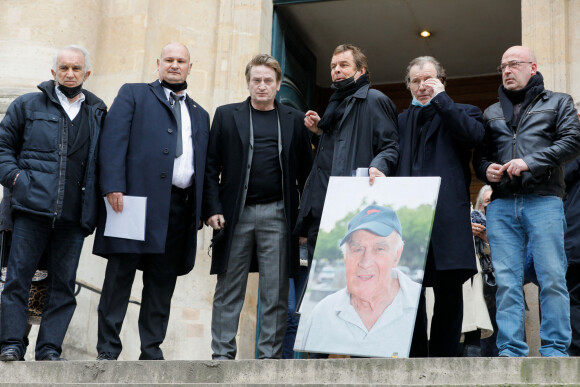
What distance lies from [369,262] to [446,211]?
2.20 ft

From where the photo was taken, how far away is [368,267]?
5590 mm

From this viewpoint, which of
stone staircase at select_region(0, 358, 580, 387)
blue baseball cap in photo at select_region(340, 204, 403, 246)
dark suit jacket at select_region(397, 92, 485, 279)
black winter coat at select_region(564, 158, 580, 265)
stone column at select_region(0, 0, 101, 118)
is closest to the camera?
stone staircase at select_region(0, 358, 580, 387)

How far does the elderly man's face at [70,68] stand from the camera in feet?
20.9

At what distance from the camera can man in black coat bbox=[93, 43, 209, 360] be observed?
6129 mm

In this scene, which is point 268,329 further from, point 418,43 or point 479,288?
point 418,43

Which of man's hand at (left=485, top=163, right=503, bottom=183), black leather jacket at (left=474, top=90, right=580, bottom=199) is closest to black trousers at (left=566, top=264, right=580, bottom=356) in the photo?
black leather jacket at (left=474, top=90, right=580, bottom=199)

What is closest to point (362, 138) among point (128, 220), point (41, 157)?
point (128, 220)

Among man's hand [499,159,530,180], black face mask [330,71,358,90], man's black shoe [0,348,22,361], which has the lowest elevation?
man's black shoe [0,348,22,361]

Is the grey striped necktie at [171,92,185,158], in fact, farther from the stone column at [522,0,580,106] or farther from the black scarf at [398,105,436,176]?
the stone column at [522,0,580,106]

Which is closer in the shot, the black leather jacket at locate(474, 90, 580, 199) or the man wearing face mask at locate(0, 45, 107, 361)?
the black leather jacket at locate(474, 90, 580, 199)

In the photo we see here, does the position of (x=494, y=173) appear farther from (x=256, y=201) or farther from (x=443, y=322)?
(x=256, y=201)

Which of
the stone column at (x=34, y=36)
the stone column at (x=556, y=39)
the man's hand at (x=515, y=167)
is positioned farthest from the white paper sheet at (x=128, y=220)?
the stone column at (x=556, y=39)

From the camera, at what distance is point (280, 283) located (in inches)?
248

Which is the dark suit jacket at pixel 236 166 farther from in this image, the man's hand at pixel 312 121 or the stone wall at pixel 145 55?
the stone wall at pixel 145 55
